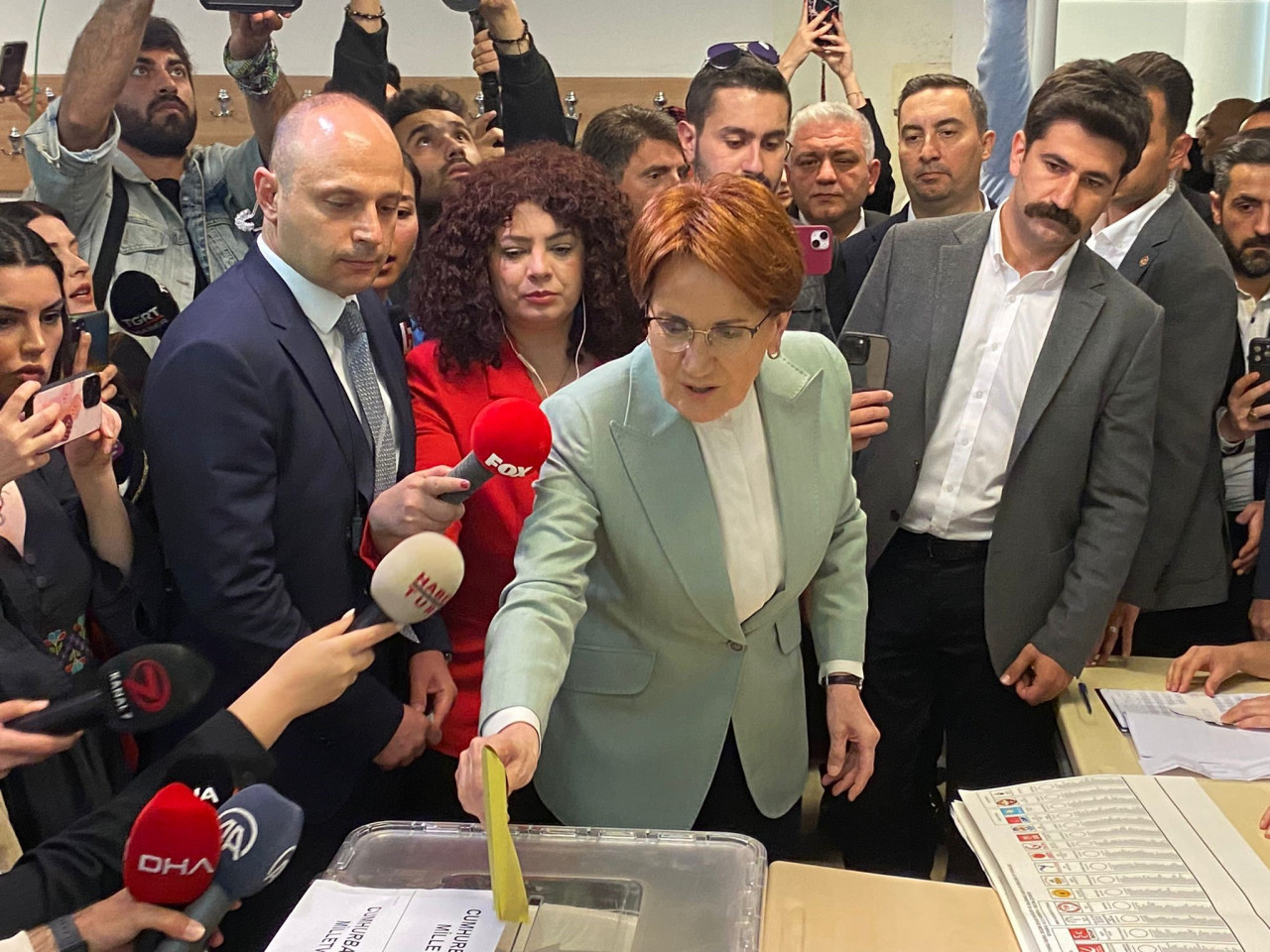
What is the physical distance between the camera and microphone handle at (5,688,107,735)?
1.19m

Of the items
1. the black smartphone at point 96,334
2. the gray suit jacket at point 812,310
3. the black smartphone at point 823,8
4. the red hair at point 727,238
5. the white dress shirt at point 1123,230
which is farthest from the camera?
the black smartphone at point 823,8

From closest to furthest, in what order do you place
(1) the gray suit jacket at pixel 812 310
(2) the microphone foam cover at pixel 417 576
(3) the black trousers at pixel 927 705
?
(2) the microphone foam cover at pixel 417 576
(3) the black trousers at pixel 927 705
(1) the gray suit jacket at pixel 812 310

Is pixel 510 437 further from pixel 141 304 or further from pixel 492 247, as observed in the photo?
pixel 141 304

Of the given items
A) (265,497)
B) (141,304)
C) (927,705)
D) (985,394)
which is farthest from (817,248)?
(141,304)

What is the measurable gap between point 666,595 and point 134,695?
2.14 feet

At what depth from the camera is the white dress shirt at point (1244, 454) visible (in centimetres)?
238

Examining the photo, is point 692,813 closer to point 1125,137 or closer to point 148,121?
point 1125,137

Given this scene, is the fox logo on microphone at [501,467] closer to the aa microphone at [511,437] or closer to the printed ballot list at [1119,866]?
the aa microphone at [511,437]

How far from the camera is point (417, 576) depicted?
1159 mm

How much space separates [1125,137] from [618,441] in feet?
3.76

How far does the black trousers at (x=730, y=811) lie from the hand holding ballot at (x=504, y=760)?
0.46m

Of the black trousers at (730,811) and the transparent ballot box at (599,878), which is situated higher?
the transparent ballot box at (599,878)

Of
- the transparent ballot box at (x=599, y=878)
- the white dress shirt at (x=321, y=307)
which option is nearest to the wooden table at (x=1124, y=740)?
the transparent ballot box at (x=599, y=878)

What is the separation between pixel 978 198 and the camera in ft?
9.90
